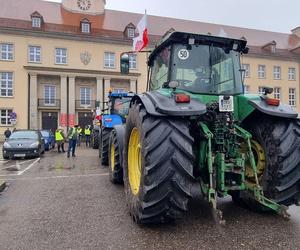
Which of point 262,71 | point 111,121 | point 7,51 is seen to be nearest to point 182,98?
point 111,121

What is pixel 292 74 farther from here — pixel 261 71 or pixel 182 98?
pixel 182 98

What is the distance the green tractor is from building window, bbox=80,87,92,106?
35.4 meters

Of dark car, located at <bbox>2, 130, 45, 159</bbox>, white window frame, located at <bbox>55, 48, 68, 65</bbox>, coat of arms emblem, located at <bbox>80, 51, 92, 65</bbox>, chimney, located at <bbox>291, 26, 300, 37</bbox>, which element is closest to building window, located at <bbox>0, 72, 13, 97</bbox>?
white window frame, located at <bbox>55, 48, 68, 65</bbox>

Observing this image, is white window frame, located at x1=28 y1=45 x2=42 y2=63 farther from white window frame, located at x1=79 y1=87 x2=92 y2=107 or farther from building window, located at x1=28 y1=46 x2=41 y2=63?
white window frame, located at x1=79 y1=87 x2=92 y2=107

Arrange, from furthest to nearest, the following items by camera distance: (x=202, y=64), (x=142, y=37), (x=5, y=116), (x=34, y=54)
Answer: (x=34, y=54) < (x=5, y=116) < (x=142, y=37) < (x=202, y=64)

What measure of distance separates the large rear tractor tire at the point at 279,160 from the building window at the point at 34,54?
1449 inches

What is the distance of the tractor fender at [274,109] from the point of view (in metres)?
4.41

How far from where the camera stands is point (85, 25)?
39812mm

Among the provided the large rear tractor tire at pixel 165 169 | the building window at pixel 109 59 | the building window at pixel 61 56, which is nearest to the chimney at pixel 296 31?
the building window at pixel 109 59

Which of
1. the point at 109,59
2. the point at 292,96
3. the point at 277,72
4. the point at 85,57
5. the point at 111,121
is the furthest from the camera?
the point at 292,96

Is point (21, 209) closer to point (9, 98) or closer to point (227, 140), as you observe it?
point (227, 140)

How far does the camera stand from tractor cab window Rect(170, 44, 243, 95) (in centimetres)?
484

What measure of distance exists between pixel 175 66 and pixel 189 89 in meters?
Result: 0.40

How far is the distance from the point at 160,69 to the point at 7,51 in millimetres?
35955
